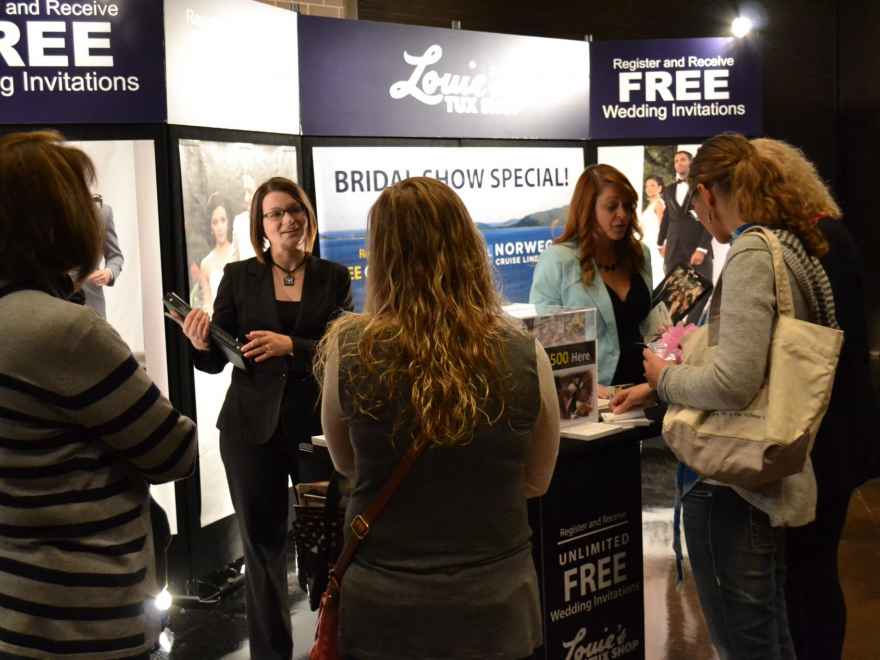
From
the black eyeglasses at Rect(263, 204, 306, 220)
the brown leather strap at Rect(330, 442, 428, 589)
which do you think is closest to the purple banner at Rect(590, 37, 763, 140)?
the black eyeglasses at Rect(263, 204, 306, 220)

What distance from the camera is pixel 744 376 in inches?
91.9

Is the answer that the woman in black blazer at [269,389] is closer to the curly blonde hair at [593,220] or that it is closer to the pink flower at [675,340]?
the curly blonde hair at [593,220]

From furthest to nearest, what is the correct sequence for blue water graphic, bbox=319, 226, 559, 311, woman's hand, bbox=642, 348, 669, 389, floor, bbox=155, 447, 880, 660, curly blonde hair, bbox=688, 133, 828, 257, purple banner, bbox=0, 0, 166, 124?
blue water graphic, bbox=319, 226, 559, 311, purple banner, bbox=0, 0, 166, 124, floor, bbox=155, 447, 880, 660, woman's hand, bbox=642, 348, 669, 389, curly blonde hair, bbox=688, 133, 828, 257

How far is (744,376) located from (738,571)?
1.65 feet

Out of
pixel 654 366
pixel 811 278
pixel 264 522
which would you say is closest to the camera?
pixel 811 278

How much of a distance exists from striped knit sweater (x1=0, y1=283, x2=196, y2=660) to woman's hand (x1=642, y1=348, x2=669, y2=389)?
51.8 inches

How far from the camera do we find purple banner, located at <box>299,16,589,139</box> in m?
5.12

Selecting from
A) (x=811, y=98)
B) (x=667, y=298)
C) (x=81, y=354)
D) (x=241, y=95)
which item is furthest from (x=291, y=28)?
(x=811, y=98)

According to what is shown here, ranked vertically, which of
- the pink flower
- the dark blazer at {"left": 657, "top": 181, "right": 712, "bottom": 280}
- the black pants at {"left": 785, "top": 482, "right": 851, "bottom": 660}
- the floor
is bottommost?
the floor

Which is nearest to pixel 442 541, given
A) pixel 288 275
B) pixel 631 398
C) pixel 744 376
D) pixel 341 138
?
pixel 744 376

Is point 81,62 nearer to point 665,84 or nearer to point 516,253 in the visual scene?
point 516,253

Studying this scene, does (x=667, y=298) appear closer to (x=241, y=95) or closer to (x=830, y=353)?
(x=830, y=353)

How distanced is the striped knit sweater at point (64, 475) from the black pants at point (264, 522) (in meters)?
1.68

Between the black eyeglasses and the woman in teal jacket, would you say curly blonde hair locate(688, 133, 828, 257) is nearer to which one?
the woman in teal jacket
